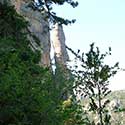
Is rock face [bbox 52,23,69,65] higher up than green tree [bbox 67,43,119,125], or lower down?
higher up

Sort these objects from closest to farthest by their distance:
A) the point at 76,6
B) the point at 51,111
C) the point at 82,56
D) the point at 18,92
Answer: the point at 18,92, the point at 51,111, the point at 82,56, the point at 76,6

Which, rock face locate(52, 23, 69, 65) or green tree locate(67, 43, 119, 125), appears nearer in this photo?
green tree locate(67, 43, 119, 125)

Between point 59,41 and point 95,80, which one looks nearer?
point 95,80

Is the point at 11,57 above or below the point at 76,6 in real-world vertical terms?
below

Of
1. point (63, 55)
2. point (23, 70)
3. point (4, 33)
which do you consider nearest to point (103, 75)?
point (4, 33)

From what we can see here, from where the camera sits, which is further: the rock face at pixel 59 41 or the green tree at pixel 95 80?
the rock face at pixel 59 41

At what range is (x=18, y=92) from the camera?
9438mm

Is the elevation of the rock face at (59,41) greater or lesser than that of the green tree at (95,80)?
greater

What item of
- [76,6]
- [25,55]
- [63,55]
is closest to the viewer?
[25,55]

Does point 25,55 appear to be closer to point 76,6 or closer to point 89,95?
point 89,95

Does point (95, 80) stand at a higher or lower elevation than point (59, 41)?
→ lower

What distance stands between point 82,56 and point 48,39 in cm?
7612

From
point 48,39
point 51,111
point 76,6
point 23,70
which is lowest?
point 51,111

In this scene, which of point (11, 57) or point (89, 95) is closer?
point (11, 57)
